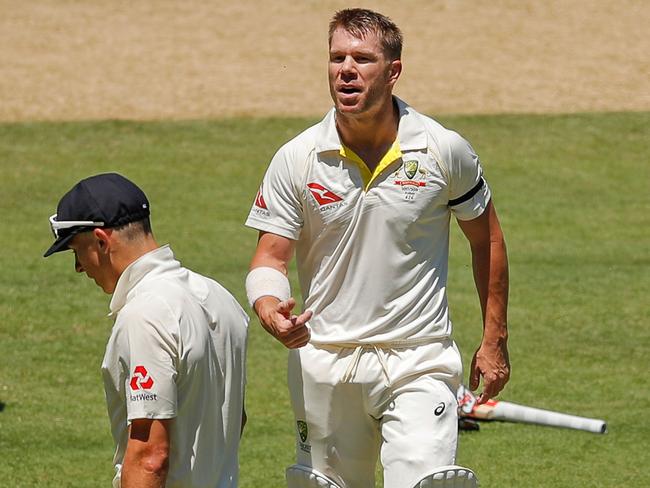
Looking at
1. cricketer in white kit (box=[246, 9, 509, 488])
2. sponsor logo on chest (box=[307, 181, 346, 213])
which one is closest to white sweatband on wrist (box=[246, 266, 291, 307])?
cricketer in white kit (box=[246, 9, 509, 488])

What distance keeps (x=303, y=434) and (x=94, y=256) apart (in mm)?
1645

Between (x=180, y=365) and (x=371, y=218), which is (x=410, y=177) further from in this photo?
(x=180, y=365)

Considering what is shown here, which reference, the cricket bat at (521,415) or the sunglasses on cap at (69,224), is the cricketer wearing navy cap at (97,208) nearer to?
the sunglasses on cap at (69,224)

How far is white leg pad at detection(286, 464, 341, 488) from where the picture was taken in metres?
6.09

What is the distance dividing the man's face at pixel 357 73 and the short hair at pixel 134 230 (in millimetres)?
1305

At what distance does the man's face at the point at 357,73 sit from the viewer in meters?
5.91

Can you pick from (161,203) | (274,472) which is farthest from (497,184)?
(274,472)

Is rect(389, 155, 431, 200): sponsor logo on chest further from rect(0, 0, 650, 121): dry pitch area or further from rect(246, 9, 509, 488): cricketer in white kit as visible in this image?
rect(0, 0, 650, 121): dry pitch area

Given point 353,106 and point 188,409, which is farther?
point 353,106

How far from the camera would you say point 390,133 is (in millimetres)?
6086

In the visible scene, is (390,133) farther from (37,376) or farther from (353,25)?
(37,376)

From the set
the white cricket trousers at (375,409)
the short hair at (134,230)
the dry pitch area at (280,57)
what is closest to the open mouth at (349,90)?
the white cricket trousers at (375,409)

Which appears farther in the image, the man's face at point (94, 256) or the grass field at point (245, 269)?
the grass field at point (245, 269)

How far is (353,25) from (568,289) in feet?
25.2
